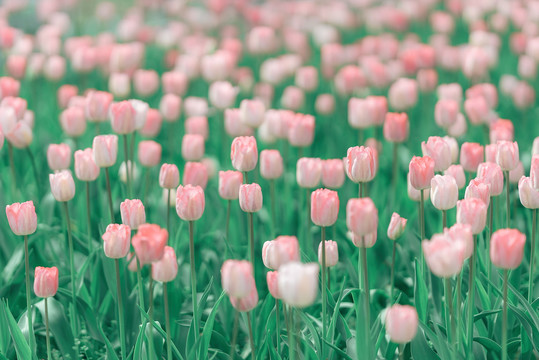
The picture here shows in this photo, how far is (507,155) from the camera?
2.14 meters

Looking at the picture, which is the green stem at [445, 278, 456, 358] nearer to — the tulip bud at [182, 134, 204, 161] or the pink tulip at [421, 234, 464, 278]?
the pink tulip at [421, 234, 464, 278]

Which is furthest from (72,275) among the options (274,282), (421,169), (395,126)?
(395,126)

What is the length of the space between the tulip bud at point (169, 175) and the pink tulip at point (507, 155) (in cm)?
104

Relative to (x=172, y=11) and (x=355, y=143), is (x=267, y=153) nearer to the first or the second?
(x=355, y=143)

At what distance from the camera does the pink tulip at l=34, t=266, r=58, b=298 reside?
194cm

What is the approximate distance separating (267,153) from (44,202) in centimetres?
109

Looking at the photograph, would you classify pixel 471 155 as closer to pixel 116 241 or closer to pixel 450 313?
pixel 450 313

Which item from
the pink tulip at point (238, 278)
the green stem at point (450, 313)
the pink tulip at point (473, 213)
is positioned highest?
the pink tulip at point (473, 213)

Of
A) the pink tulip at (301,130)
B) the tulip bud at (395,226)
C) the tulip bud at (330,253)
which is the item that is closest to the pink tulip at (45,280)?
the tulip bud at (330,253)

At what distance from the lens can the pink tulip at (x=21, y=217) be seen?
6.61 ft

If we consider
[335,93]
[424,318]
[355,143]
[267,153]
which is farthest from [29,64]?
[424,318]

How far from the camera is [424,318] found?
2.12 meters

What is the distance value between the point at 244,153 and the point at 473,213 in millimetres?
765

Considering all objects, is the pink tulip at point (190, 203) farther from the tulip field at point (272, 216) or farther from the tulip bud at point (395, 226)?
the tulip bud at point (395, 226)
